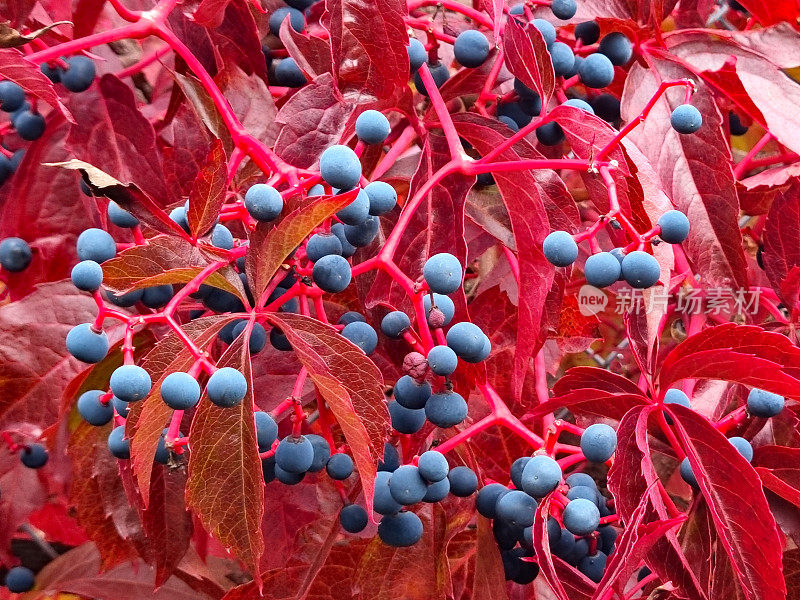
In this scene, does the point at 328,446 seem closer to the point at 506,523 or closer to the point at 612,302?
the point at 506,523

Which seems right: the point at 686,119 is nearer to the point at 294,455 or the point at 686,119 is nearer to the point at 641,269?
the point at 641,269

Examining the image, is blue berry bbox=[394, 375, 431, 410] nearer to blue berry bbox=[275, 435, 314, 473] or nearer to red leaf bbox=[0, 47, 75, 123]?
blue berry bbox=[275, 435, 314, 473]

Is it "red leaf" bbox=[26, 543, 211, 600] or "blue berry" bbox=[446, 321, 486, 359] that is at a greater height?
"blue berry" bbox=[446, 321, 486, 359]

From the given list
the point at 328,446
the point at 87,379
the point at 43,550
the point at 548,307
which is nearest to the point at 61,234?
the point at 87,379

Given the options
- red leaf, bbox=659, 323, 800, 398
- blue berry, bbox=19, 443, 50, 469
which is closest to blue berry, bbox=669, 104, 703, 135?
red leaf, bbox=659, 323, 800, 398

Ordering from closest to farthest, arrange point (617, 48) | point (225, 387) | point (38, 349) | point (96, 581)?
point (225, 387), point (38, 349), point (617, 48), point (96, 581)

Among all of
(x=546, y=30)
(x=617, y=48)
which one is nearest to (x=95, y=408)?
(x=546, y=30)
